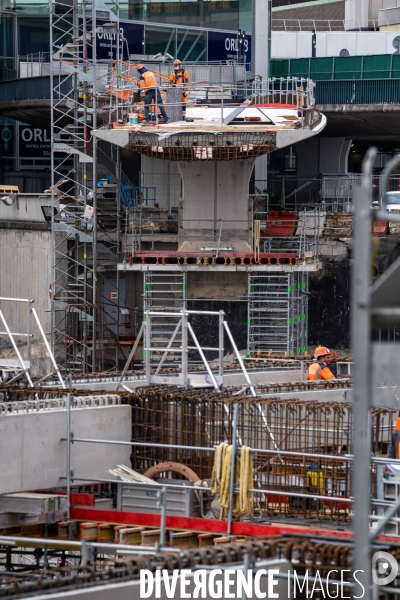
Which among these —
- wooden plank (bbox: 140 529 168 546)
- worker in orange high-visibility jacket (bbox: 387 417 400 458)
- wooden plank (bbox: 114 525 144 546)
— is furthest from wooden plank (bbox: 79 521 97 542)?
worker in orange high-visibility jacket (bbox: 387 417 400 458)

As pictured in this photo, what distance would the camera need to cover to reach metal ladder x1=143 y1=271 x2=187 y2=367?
34.8m

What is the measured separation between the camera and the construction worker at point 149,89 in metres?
36.2

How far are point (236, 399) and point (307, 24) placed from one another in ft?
164

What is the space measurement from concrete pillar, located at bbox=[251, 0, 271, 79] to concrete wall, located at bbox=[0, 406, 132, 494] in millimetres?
29973

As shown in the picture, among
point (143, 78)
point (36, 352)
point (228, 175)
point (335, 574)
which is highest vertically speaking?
point (143, 78)

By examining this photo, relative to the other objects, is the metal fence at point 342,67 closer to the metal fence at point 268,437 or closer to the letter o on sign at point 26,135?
the letter o on sign at point 26,135

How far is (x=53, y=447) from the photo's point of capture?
693 inches

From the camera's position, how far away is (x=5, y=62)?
4878 centimetres

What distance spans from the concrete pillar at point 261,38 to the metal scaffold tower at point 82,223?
8.76 m

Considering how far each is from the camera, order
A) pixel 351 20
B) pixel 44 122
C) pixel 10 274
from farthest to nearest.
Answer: pixel 351 20 < pixel 44 122 < pixel 10 274

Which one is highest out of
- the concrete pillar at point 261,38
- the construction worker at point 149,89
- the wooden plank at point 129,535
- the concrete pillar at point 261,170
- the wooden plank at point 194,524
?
the concrete pillar at point 261,38

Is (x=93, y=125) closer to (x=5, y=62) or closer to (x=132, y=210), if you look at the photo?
(x=132, y=210)

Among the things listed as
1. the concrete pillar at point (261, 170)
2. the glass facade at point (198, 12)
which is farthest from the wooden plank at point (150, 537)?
the glass facade at point (198, 12)

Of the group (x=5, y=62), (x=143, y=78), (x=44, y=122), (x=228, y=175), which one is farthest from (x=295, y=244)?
(x=5, y=62)
